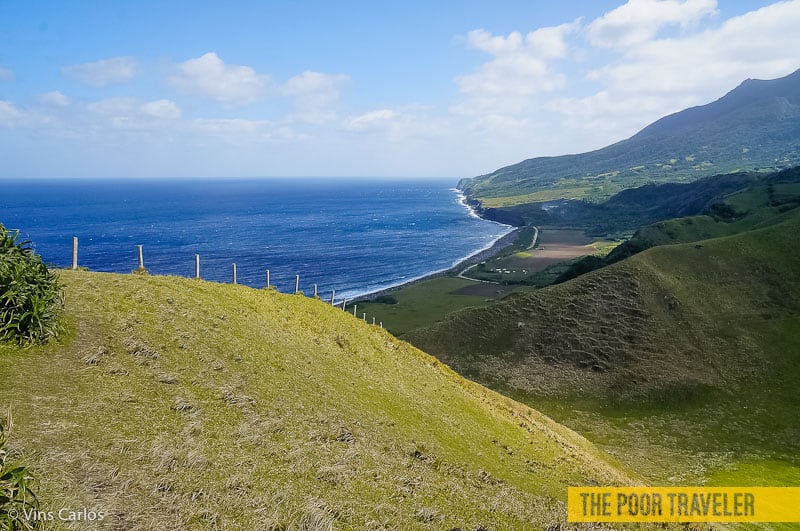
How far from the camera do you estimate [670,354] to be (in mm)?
62562

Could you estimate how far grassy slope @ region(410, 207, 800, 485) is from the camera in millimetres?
47344

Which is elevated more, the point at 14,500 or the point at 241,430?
the point at 14,500

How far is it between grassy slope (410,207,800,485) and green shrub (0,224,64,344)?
4459 cm

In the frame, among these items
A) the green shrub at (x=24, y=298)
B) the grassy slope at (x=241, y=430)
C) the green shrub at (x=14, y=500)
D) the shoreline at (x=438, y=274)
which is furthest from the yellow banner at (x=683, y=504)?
the shoreline at (x=438, y=274)

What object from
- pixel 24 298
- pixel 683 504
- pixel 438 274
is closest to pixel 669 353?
pixel 683 504

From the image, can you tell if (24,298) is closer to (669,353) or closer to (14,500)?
(14,500)

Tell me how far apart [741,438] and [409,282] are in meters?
109

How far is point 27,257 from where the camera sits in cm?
1991

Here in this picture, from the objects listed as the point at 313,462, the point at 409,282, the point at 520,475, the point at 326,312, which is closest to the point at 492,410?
the point at 520,475

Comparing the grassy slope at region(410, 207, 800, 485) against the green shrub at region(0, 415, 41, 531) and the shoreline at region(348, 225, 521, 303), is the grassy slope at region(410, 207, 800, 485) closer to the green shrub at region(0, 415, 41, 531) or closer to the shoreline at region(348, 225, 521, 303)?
the green shrub at region(0, 415, 41, 531)

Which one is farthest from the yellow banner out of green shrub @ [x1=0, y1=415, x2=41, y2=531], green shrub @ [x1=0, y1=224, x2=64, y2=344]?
green shrub @ [x1=0, y1=224, x2=64, y2=344]

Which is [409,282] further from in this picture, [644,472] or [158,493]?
[158,493]

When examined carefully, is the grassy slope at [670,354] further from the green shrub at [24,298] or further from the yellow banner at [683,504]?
the green shrub at [24,298]

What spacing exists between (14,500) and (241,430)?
848 centimetres
